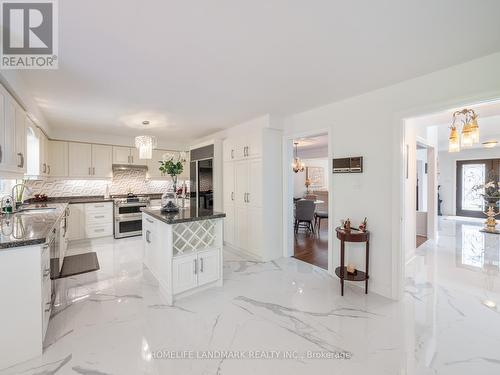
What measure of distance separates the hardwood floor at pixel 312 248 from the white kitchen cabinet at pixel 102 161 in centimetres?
468

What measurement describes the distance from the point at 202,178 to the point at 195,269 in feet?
9.27

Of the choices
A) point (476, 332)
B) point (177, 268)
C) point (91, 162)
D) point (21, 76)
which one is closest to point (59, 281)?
point (177, 268)

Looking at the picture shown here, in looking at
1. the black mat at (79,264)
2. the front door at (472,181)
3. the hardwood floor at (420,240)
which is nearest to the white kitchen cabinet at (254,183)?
the black mat at (79,264)

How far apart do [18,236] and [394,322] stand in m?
3.37

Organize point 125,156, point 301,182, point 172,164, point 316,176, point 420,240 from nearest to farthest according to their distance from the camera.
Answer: point 172,164 < point 420,240 < point 125,156 < point 301,182 < point 316,176

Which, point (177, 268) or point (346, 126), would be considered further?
point (346, 126)

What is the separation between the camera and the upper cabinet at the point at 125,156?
541 cm

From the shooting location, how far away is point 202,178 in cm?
517

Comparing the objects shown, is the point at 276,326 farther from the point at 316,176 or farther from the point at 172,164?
the point at 316,176

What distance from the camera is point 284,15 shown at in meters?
1.49

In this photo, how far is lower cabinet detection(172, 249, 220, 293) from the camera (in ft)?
8.19

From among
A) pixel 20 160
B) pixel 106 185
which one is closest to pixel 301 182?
pixel 106 185

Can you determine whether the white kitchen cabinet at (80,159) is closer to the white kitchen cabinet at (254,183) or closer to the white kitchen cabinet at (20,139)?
the white kitchen cabinet at (20,139)

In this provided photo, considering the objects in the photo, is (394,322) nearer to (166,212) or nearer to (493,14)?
(493,14)
